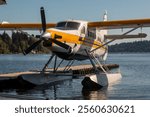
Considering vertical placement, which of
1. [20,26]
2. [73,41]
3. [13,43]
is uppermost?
[20,26]

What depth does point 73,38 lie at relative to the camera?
15.5 meters

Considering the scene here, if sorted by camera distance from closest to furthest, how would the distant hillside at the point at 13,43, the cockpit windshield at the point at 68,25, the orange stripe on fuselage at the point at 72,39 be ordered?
the orange stripe on fuselage at the point at 72,39, the cockpit windshield at the point at 68,25, the distant hillside at the point at 13,43

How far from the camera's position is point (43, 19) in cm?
1579

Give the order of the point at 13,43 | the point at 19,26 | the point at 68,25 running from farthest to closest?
the point at 13,43 → the point at 19,26 → the point at 68,25

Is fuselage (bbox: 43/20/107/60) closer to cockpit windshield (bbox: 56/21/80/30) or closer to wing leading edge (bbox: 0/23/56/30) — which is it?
cockpit windshield (bbox: 56/21/80/30)

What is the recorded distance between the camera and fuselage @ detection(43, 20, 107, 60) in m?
14.5

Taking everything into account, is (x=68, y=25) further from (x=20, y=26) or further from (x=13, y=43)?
(x=13, y=43)

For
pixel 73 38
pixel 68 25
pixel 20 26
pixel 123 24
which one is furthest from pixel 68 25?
pixel 20 26

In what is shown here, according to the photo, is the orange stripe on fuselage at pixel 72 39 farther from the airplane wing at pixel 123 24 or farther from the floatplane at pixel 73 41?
the airplane wing at pixel 123 24

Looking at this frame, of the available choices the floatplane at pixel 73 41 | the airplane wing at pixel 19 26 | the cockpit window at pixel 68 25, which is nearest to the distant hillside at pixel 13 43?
the airplane wing at pixel 19 26

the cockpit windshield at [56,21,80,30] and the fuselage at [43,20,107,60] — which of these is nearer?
the fuselage at [43,20,107,60]

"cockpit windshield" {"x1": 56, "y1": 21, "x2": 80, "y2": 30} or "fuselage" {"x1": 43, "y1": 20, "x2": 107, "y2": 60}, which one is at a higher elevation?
"cockpit windshield" {"x1": 56, "y1": 21, "x2": 80, "y2": 30}

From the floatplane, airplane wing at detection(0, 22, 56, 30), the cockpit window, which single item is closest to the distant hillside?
airplane wing at detection(0, 22, 56, 30)

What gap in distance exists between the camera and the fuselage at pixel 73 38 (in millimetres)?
14469
